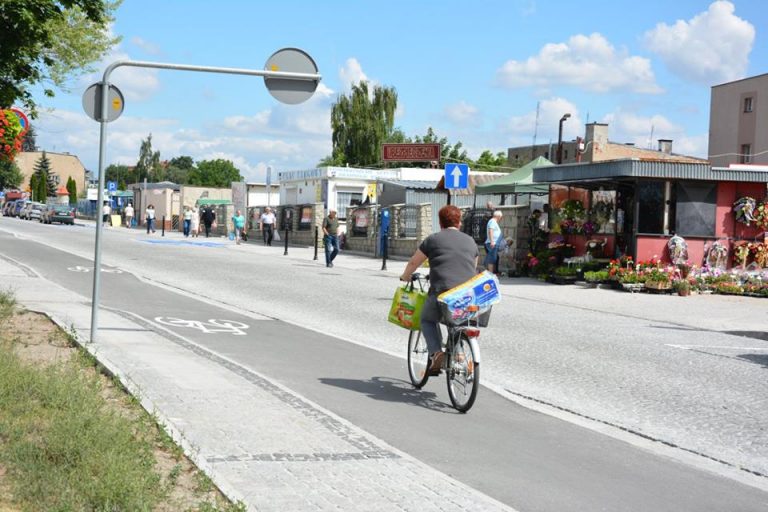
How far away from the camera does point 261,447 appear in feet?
19.6

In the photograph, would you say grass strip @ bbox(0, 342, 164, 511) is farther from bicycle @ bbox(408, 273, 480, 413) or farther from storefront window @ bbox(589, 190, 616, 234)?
storefront window @ bbox(589, 190, 616, 234)

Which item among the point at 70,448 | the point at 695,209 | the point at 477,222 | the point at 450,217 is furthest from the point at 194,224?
the point at 70,448

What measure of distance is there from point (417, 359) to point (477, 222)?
19.4m

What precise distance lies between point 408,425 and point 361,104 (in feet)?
254

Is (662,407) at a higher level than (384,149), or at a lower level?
lower

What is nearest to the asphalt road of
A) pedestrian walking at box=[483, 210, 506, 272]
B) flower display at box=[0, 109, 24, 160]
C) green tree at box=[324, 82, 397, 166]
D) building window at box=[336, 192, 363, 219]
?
flower display at box=[0, 109, 24, 160]

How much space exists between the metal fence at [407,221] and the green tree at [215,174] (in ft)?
442

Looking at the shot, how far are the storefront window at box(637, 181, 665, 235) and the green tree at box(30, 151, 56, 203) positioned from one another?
107 m

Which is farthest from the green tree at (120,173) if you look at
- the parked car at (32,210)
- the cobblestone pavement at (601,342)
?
the cobblestone pavement at (601,342)

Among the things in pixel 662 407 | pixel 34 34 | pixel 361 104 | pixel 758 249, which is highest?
pixel 361 104

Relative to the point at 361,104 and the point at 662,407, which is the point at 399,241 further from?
the point at 361,104

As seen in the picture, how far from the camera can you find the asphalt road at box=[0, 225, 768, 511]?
5.62m

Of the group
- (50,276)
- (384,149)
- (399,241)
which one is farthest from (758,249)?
(384,149)

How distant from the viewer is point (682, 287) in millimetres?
20922
